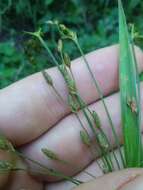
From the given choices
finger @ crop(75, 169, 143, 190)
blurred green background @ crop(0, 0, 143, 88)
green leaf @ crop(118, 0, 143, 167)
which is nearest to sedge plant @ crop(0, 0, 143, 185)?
green leaf @ crop(118, 0, 143, 167)

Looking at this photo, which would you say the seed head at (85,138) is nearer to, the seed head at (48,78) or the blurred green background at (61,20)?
the seed head at (48,78)

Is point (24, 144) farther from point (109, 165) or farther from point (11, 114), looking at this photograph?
point (109, 165)

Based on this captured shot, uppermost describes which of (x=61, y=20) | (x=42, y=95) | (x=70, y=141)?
(x=42, y=95)

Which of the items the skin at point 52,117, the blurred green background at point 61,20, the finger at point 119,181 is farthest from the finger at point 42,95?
the blurred green background at point 61,20

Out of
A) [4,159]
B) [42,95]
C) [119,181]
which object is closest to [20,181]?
[4,159]

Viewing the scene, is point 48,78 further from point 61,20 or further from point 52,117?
point 61,20

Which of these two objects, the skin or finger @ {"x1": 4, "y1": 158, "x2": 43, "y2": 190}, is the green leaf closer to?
the skin

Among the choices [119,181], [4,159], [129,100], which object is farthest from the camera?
[4,159]
